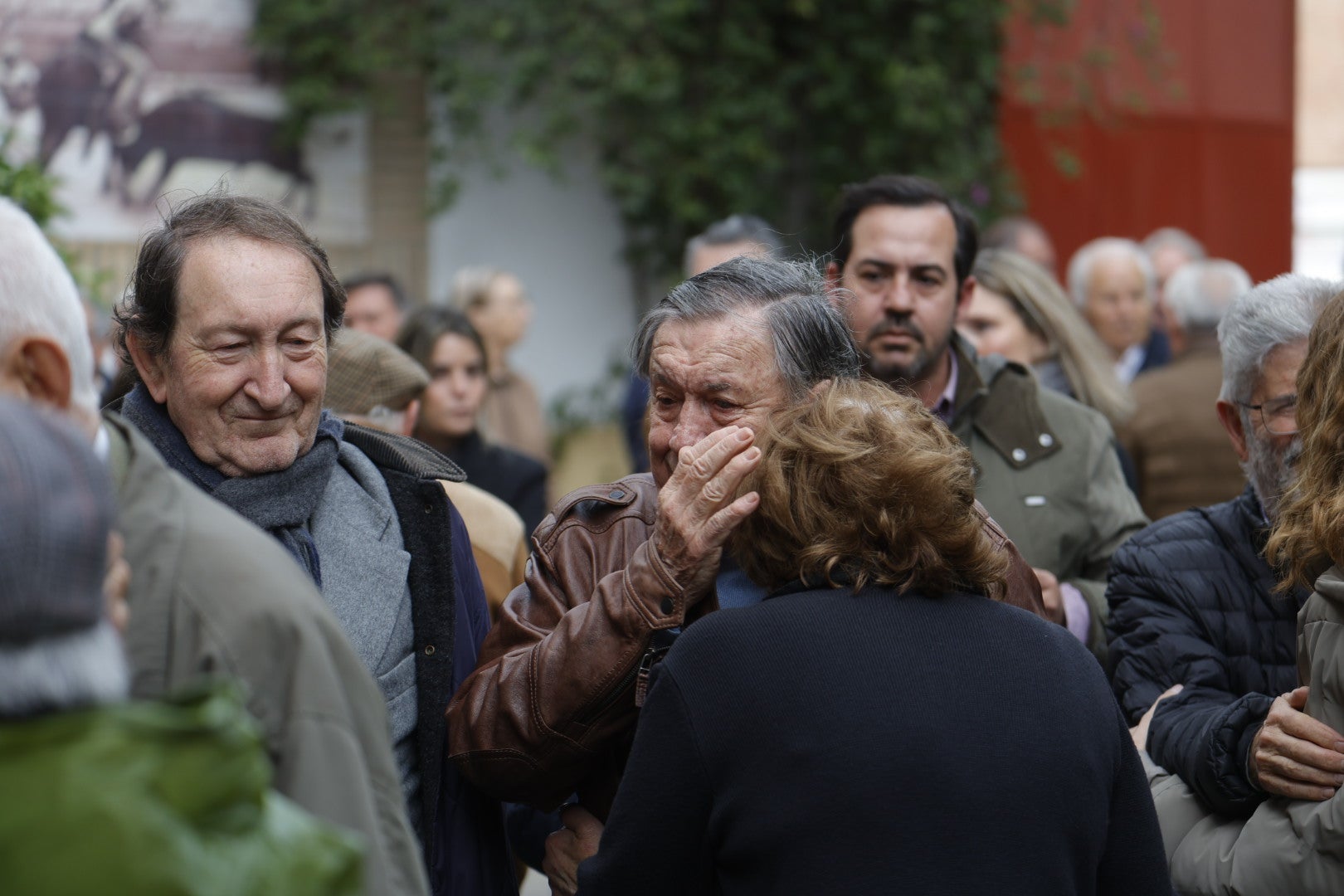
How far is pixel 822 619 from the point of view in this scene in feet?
6.91

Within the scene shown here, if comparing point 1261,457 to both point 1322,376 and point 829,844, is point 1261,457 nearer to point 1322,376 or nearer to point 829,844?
point 1322,376

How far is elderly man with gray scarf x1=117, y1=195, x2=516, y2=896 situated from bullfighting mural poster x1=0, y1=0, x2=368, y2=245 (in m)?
5.89

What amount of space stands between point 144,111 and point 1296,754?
311 inches

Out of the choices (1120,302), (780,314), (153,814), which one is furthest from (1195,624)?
(1120,302)

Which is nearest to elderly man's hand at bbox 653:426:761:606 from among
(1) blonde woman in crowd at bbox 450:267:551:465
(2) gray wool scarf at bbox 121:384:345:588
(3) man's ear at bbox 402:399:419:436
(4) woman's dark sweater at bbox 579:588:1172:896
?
(4) woman's dark sweater at bbox 579:588:1172:896

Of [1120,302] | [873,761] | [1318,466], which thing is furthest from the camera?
[1120,302]

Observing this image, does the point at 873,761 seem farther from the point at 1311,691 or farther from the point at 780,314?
the point at 780,314

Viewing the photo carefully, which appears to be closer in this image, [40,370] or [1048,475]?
[40,370]

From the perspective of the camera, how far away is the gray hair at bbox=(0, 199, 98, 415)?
5.31 feet

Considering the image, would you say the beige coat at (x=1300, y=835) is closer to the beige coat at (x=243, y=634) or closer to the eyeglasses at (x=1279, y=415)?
the eyeglasses at (x=1279, y=415)

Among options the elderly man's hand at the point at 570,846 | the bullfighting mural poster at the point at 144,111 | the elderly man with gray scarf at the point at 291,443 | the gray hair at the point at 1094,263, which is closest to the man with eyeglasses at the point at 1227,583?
the elderly man's hand at the point at 570,846

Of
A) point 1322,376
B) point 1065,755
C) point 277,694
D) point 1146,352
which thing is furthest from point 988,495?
point 1146,352

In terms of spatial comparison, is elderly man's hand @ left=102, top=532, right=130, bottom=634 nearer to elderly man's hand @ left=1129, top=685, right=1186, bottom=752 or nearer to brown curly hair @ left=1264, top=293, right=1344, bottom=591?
brown curly hair @ left=1264, top=293, right=1344, bottom=591

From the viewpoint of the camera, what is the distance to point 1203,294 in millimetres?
6016
